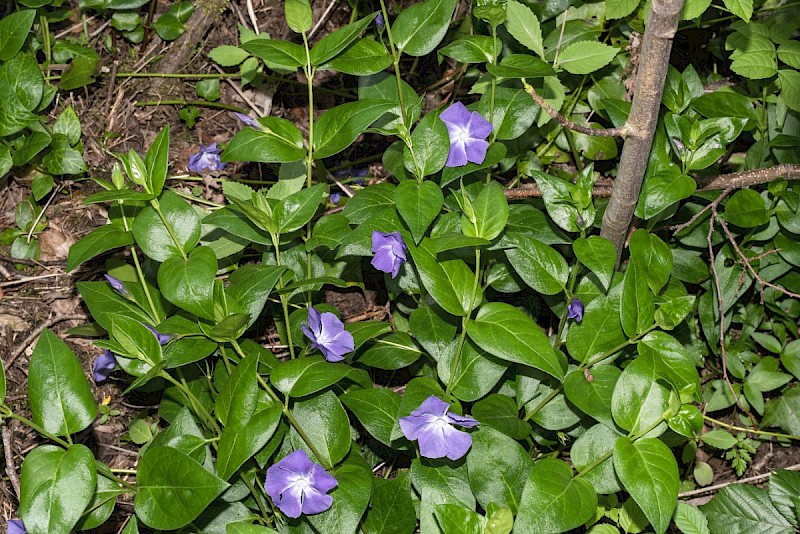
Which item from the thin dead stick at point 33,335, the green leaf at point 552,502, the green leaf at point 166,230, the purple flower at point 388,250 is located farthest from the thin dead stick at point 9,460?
the green leaf at point 552,502

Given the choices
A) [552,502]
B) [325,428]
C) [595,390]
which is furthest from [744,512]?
[325,428]

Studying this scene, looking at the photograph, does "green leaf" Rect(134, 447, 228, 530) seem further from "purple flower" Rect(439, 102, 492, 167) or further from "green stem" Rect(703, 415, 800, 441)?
"green stem" Rect(703, 415, 800, 441)

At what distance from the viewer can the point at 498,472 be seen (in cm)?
210

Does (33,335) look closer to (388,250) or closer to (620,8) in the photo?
(388,250)

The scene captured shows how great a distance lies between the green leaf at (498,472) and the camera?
209cm

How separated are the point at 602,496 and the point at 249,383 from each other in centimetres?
111

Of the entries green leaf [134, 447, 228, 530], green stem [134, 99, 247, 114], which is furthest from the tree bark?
green stem [134, 99, 247, 114]

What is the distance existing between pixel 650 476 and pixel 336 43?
1.43 metres

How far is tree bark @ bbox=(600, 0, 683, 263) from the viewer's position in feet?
5.82

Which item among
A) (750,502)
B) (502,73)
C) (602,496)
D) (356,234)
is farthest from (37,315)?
(750,502)

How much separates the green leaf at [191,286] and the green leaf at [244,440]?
295 millimetres

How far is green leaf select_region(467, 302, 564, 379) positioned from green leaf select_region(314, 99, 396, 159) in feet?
1.99

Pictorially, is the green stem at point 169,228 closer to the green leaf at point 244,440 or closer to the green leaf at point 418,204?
the green leaf at point 244,440

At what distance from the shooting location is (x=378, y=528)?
2154 mm
